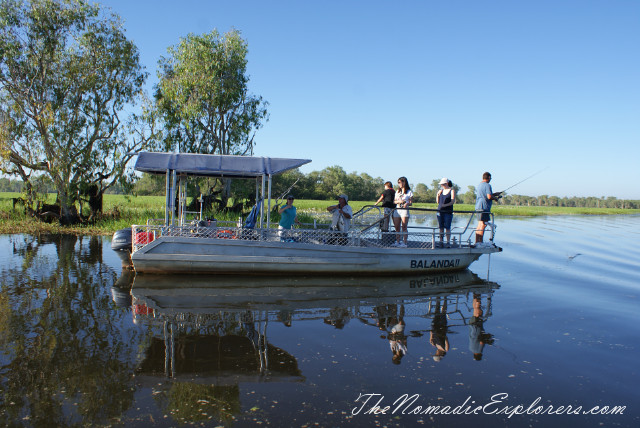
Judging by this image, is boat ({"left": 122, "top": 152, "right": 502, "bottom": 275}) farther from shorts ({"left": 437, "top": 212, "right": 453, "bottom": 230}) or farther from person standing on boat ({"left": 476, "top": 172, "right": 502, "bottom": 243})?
person standing on boat ({"left": 476, "top": 172, "right": 502, "bottom": 243})

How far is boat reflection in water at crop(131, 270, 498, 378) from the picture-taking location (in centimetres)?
546

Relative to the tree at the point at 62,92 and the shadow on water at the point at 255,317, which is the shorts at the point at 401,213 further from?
the tree at the point at 62,92

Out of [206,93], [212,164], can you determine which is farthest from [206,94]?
[212,164]

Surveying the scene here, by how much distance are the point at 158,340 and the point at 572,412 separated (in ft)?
17.7

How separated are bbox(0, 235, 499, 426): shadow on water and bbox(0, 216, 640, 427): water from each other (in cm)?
3

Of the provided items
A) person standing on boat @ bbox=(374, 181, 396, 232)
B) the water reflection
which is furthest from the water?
person standing on boat @ bbox=(374, 181, 396, 232)

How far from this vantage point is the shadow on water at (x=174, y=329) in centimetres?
448

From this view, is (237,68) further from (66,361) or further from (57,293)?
(66,361)

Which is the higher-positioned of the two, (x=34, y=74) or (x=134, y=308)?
(x=34, y=74)

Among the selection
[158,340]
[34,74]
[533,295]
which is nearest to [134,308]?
[158,340]

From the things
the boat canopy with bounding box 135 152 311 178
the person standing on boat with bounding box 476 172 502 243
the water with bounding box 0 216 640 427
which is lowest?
the water with bounding box 0 216 640 427

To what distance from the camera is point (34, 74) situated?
1955 centimetres

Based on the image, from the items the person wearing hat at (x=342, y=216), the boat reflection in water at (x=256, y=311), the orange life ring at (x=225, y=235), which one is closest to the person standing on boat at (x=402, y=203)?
the boat reflection in water at (x=256, y=311)

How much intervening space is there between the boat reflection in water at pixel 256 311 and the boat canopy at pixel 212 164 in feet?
8.96
